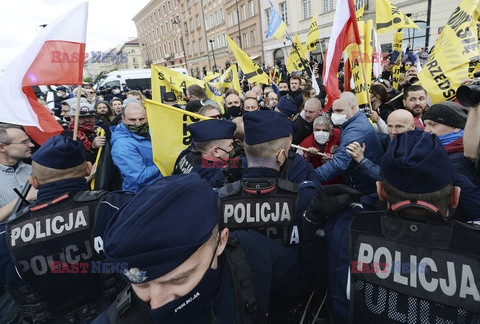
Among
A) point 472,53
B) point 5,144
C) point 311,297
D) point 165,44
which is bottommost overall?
point 311,297

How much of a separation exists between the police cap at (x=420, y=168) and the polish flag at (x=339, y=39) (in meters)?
2.53

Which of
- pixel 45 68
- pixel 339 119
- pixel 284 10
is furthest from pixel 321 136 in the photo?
pixel 284 10

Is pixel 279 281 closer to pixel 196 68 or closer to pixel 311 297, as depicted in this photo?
pixel 311 297

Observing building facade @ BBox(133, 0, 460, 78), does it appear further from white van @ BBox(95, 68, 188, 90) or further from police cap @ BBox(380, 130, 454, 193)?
police cap @ BBox(380, 130, 454, 193)

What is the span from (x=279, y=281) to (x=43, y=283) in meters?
1.46

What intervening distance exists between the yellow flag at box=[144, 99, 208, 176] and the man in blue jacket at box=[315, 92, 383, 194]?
5.11ft

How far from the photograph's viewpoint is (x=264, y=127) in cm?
218

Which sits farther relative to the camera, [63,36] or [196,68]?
[196,68]

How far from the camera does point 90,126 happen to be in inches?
192

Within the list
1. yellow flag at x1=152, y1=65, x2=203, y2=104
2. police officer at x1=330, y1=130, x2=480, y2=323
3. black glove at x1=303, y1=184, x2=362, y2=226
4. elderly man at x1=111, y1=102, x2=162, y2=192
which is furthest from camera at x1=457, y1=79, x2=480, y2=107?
yellow flag at x1=152, y1=65, x2=203, y2=104

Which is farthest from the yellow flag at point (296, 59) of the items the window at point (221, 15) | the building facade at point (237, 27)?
the window at point (221, 15)

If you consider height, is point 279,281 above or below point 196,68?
below

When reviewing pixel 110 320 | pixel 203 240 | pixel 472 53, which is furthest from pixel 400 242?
pixel 472 53

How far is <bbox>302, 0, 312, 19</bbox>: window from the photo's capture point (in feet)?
81.0
